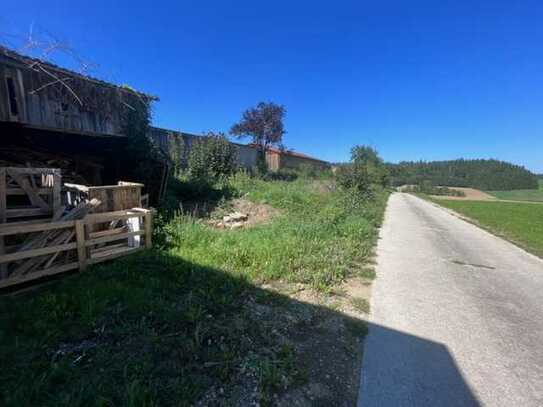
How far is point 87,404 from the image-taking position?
91.5 inches

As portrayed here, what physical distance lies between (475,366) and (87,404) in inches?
153

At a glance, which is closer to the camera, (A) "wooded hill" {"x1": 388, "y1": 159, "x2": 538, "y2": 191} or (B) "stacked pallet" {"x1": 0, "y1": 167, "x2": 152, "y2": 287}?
(B) "stacked pallet" {"x1": 0, "y1": 167, "x2": 152, "y2": 287}

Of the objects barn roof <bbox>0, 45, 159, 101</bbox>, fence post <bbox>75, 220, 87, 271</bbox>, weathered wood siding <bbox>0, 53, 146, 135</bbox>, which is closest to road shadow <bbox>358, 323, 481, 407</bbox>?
fence post <bbox>75, 220, 87, 271</bbox>

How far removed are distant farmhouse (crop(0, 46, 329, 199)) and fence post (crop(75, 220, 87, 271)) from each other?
9.67 ft

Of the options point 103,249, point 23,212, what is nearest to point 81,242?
point 103,249

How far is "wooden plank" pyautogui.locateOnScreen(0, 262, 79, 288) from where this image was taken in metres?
4.06

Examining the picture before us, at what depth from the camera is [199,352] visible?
3.00 m

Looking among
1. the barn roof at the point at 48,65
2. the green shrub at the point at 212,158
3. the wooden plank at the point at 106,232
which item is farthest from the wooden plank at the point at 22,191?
the green shrub at the point at 212,158

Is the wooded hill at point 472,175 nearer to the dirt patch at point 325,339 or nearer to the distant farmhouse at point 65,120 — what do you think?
the distant farmhouse at point 65,120

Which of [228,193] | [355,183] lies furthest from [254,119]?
[228,193]

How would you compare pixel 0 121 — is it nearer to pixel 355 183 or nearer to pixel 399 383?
pixel 399 383

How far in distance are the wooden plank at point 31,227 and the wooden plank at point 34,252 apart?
0.31 m

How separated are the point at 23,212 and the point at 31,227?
68 centimetres

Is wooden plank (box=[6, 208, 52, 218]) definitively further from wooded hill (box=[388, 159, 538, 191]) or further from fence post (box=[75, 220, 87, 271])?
wooded hill (box=[388, 159, 538, 191])
